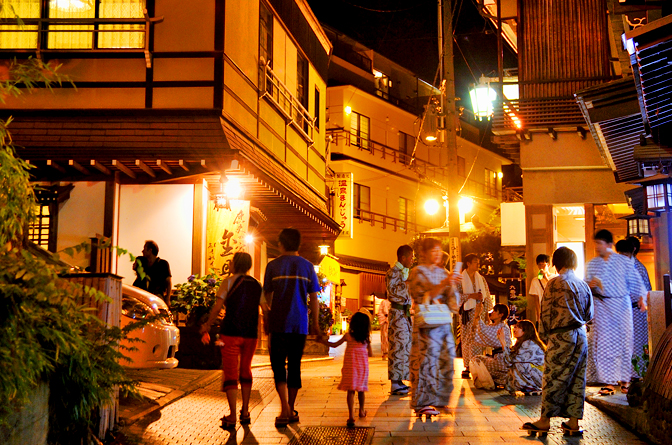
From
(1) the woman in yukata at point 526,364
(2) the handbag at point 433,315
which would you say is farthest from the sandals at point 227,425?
(1) the woman in yukata at point 526,364

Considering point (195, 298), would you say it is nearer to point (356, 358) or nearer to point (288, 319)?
point (288, 319)

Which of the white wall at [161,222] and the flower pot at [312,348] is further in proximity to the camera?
the flower pot at [312,348]

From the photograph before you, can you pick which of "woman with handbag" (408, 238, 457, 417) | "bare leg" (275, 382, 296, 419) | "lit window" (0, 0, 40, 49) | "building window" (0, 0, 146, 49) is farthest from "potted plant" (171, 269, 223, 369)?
"woman with handbag" (408, 238, 457, 417)

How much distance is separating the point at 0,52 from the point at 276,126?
6.46 m

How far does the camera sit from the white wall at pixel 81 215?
588 inches

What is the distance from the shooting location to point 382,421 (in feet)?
27.2

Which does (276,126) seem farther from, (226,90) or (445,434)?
(445,434)

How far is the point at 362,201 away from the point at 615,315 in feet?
103

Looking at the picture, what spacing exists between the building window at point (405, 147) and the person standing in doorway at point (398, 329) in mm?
34172

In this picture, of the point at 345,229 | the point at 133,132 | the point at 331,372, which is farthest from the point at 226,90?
the point at 345,229

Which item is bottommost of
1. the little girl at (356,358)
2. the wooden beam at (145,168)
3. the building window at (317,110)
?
the little girl at (356,358)

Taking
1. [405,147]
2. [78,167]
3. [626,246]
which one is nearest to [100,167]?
[78,167]

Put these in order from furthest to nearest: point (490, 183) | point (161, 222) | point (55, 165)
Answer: point (490, 183), point (161, 222), point (55, 165)

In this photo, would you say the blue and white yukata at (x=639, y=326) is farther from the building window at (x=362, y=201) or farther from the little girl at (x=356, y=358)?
the building window at (x=362, y=201)
